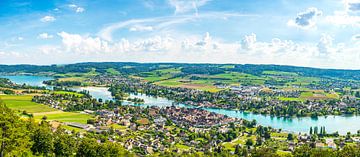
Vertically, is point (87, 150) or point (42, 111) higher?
point (87, 150)

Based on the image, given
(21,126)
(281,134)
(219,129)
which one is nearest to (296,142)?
(281,134)

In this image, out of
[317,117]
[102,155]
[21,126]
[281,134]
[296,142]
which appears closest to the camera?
[21,126]

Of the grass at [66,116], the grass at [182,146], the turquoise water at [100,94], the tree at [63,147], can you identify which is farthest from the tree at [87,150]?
the turquoise water at [100,94]

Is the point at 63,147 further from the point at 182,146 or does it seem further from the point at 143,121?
the point at 143,121

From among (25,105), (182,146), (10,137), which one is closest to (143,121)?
(182,146)

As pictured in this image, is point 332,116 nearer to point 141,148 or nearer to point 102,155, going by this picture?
point 141,148

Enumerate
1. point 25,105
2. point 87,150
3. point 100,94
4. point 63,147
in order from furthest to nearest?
point 100,94
point 25,105
point 63,147
point 87,150

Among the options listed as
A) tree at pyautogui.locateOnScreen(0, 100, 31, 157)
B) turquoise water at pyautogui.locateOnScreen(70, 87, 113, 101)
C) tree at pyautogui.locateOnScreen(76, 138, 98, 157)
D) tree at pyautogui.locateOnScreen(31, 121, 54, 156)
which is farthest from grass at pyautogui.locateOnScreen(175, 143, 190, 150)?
turquoise water at pyautogui.locateOnScreen(70, 87, 113, 101)

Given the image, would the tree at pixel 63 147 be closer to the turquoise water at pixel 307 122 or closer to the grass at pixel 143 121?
the grass at pixel 143 121

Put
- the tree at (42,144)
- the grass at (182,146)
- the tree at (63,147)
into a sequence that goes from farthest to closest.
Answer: the grass at (182,146)
the tree at (63,147)
the tree at (42,144)

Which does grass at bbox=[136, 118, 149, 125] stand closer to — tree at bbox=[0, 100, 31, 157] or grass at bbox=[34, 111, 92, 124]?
grass at bbox=[34, 111, 92, 124]

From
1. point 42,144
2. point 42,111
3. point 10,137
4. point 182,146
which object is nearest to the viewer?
point 10,137
